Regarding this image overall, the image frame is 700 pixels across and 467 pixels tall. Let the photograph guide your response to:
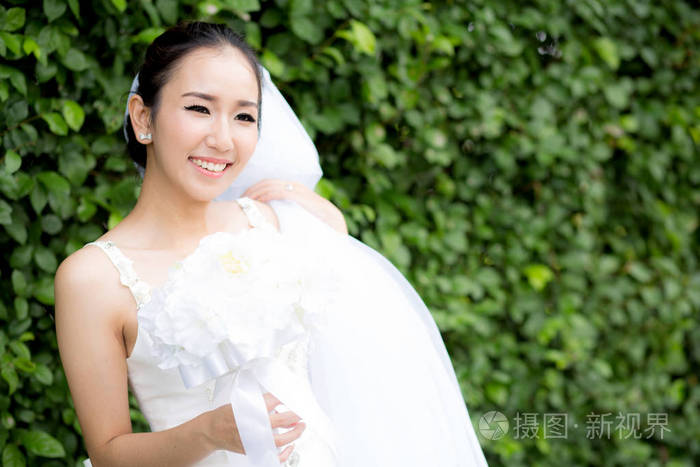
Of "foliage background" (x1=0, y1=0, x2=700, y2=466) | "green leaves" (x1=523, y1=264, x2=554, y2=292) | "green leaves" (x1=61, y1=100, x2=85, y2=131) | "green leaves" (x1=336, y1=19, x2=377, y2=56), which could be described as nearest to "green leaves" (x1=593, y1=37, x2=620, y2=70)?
"foliage background" (x1=0, y1=0, x2=700, y2=466)

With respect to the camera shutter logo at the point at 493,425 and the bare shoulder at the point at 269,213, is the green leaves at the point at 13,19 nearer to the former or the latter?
the bare shoulder at the point at 269,213

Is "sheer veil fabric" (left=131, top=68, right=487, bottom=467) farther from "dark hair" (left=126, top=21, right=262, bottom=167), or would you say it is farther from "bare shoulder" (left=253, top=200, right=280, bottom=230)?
"dark hair" (left=126, top=21, right=262, bottom=167)

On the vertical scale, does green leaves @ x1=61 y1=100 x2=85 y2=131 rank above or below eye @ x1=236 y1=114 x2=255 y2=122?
below

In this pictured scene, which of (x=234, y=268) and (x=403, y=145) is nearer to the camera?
(x=234, y=268)

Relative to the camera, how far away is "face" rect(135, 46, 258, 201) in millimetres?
1508

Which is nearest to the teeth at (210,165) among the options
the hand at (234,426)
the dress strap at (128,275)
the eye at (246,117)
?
the eye at (246,117)

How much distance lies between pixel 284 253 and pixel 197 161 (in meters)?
0.36

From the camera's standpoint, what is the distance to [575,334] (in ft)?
10.9

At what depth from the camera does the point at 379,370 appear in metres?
1.69

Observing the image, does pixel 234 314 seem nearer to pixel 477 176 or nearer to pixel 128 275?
pixel 128 275

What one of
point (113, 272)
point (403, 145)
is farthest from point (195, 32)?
point (403, 145)

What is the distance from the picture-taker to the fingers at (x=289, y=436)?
128 centimetres

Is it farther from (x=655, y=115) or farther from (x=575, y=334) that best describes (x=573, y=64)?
(x=575, y=334)

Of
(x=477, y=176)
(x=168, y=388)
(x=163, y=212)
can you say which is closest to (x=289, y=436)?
(x=168, y=388)
